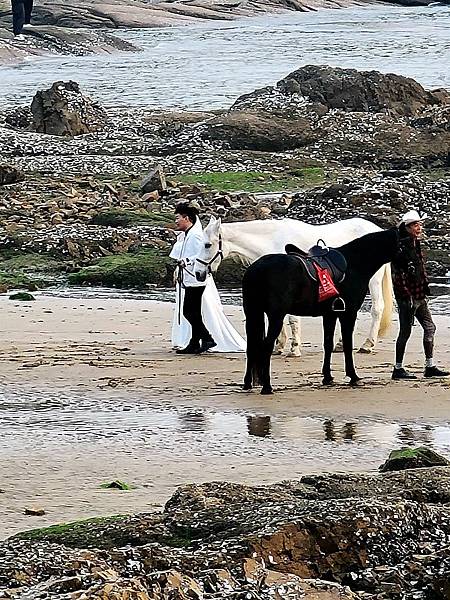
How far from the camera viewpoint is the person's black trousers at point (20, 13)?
71.7 meters

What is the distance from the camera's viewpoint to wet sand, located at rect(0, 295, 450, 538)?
8836 mm

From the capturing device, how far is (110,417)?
1152 cm

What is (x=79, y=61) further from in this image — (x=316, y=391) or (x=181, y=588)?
(x=181, y=588)

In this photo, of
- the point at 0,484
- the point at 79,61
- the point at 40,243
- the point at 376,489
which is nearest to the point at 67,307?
the point at 40,243

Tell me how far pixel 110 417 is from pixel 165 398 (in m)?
1.16

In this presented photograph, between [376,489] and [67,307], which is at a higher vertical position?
[376,489]

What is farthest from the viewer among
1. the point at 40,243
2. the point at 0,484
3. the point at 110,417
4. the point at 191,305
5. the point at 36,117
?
the point at 36,117

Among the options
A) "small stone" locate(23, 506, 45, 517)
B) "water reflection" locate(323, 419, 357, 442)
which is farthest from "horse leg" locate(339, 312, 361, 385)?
"small stone" locate(23, 506, 45, 517)

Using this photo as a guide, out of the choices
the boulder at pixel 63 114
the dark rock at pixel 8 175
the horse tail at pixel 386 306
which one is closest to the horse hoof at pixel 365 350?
the horse tail at pixel 386 306

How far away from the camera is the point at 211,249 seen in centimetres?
1483

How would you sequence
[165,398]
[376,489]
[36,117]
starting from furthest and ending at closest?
[36,117], [165,398], [376,489]

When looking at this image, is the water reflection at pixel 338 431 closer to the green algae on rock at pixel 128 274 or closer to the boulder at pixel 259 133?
the green algae on rock at pixel 128 274

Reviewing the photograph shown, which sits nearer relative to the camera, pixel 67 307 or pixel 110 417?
pixel 110 417

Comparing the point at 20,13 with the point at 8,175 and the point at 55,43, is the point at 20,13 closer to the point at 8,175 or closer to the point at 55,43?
the point at 55,43
